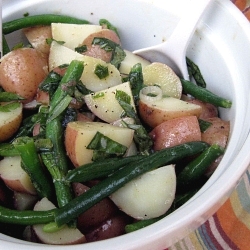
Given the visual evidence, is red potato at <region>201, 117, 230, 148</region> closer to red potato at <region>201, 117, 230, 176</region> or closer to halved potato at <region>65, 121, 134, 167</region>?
red potato at <region>201, 117, 230, 176</region>

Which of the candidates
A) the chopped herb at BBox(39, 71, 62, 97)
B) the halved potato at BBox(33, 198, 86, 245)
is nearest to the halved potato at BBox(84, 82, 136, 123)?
the chopped herb at BBox(39, 71, 62, 97)

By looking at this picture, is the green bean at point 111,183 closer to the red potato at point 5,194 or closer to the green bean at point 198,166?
the green bean at point 198,166

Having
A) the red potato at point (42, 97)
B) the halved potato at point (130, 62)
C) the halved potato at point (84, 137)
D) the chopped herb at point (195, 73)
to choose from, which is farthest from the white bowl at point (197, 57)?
the red potato at point (42, 97)

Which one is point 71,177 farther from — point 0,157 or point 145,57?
A: point 145,57

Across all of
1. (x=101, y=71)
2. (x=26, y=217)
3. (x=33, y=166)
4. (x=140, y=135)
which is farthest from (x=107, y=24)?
(x=26, y=217)

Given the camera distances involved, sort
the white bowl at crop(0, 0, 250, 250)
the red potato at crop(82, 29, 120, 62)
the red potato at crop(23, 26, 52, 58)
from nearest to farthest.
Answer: the white bowl at crop(0, 0, 250, 250), the red potato at crop(82, 29, 120, 62), the red potato at crop(23, 26, 52, 58)

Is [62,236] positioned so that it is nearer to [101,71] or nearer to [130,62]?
[101,71]

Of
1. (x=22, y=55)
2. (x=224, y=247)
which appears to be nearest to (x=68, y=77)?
(x=22, y=55)

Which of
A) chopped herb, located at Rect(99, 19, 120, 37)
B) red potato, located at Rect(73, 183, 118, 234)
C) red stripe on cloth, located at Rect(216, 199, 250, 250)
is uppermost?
chopped herb, located at Rect(99, 19, 120, 37)
